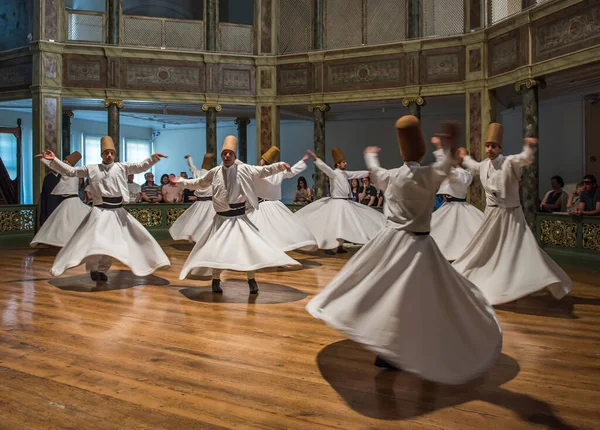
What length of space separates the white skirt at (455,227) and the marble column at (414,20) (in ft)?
16.1

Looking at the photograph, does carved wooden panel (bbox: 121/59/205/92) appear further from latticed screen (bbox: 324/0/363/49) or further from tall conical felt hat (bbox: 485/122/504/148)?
tall conical felt hat (bbox: 485/122/504/148)

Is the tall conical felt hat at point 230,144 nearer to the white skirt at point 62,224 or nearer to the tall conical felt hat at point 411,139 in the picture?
the tall conical felt hat at point 411,139

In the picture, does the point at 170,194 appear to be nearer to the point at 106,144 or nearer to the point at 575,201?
the point at 106,144

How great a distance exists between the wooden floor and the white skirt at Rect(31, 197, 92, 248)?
12.7 ft

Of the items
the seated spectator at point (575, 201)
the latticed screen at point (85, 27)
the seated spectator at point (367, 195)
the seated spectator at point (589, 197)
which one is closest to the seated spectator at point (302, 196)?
the seated spectator at point (367, 195)

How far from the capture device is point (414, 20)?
11727 millimetres

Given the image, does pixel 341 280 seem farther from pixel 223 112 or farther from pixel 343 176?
pixel 223 112

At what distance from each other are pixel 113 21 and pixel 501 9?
7.72 meters

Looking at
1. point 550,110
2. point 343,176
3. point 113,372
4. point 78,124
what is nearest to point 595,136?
point 550,110

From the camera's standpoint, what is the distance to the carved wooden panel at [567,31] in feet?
26.6

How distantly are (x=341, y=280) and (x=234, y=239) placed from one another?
7.55ft

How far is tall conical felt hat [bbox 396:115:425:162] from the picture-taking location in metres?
3.54

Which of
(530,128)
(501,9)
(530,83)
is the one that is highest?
(501,9)

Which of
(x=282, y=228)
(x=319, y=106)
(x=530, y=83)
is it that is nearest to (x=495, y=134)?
(x=282, y=228)
